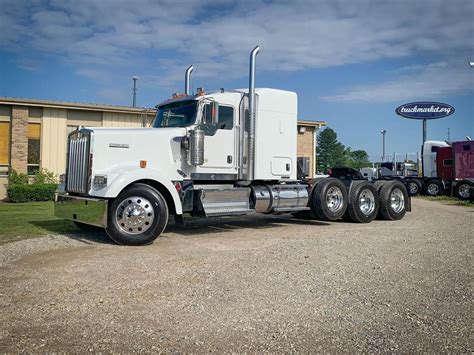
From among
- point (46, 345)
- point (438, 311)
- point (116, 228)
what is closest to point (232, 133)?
point (116, 228)

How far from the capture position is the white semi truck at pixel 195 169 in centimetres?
829

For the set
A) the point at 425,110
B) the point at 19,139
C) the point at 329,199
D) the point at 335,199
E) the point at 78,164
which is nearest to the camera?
the point at 78,164

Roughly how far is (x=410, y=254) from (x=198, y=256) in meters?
3.53

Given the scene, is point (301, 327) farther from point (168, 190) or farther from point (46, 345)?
point (168, 190)

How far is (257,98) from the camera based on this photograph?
10.4 m

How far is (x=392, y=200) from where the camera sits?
13383mm

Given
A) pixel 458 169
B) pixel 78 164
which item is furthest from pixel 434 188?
pixel 78 164

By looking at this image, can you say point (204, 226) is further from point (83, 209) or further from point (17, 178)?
point (17, 178)

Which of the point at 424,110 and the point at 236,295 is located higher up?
the point at 424,110

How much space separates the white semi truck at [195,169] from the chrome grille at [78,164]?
2 centimetres

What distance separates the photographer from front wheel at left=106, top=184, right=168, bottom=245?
813cm

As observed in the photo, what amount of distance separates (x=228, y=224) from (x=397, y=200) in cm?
525

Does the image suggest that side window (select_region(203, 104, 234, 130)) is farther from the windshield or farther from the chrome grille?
the chrome grille

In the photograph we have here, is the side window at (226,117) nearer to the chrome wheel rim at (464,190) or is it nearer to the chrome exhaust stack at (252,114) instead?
the chrome exhaust stack at (252,114)
